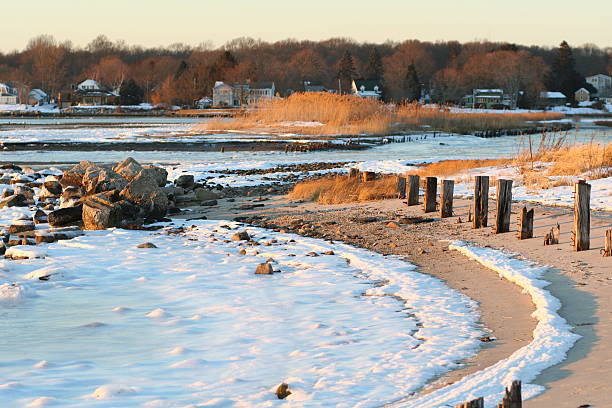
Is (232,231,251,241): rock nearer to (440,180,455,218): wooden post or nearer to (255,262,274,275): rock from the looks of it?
(255,262,274,275): rock

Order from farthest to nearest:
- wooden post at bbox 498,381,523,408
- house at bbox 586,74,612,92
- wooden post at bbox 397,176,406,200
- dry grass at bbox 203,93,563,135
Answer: house at bbox 586,74,612,92 < dry grass at bbox 203,93,563,135 < wooden post at bbox 397,176,406,200 < wooden post at bbox 498,381,523,408

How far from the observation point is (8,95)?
14975 centimetres

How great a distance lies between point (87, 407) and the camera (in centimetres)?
623

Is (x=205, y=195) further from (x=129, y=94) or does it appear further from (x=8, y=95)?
(x=8, y=95)

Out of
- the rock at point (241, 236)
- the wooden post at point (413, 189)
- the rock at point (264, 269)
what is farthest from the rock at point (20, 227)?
the wooden post at point (413, 189)

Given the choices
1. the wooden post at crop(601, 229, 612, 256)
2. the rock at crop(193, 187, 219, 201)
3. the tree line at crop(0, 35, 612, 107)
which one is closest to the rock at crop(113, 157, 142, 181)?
the rock at crop(193, 187, 219, 201)

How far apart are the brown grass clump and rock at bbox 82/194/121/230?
4642 mm

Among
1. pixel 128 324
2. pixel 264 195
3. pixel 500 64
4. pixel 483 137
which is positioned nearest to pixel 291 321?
Answer: pixel 128 324

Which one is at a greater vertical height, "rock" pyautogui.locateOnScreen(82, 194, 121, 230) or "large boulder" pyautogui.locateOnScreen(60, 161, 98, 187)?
"large boulder" pyautogui.locateOnScreen(60, 161, 98, 187)

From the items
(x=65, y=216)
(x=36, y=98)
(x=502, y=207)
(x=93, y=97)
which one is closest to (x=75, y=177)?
(x=65, y=216)

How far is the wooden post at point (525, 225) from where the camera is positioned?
41.4 ft

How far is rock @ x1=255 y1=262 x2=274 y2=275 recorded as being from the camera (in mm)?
11148

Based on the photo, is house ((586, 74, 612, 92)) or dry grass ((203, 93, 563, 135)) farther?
house ((586, 74, 612, 92))

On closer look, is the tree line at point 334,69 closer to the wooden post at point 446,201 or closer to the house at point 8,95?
the house at point 8,95
